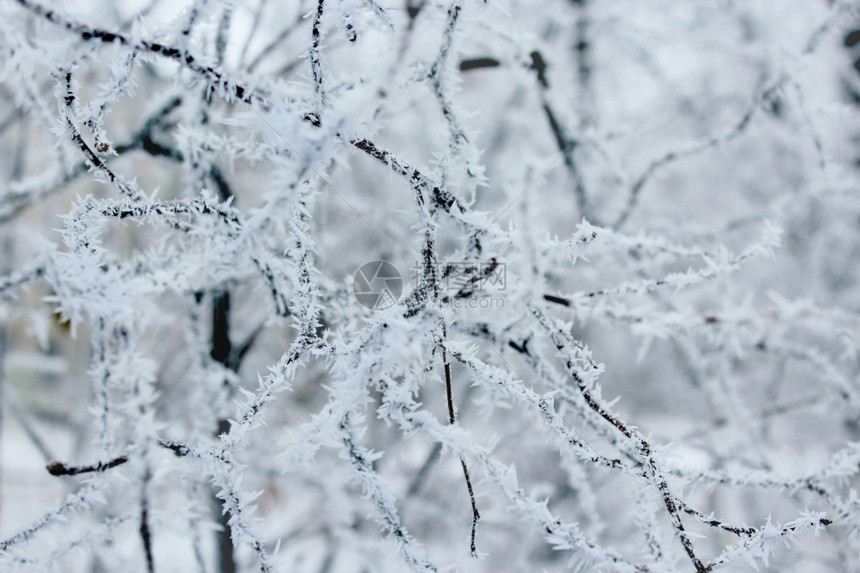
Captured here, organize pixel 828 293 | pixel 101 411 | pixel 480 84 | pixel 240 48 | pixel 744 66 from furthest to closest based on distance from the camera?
pixel 480 84 → pixel 828 293 → pixel 744 66 → pixel 240 48 → pixel 101 411

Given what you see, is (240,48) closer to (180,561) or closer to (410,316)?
(410,316)

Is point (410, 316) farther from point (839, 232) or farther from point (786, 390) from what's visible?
point (786, 390)

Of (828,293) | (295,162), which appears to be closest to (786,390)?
(828,293)

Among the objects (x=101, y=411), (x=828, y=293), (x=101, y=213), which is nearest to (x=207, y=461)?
(x=101, y=411)

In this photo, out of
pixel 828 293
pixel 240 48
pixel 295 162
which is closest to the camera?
pixel 295 162

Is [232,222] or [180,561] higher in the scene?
[232,222]

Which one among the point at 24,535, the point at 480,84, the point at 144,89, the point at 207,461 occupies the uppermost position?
the point at 480,84

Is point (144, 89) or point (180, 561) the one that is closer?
point (144, 89)
